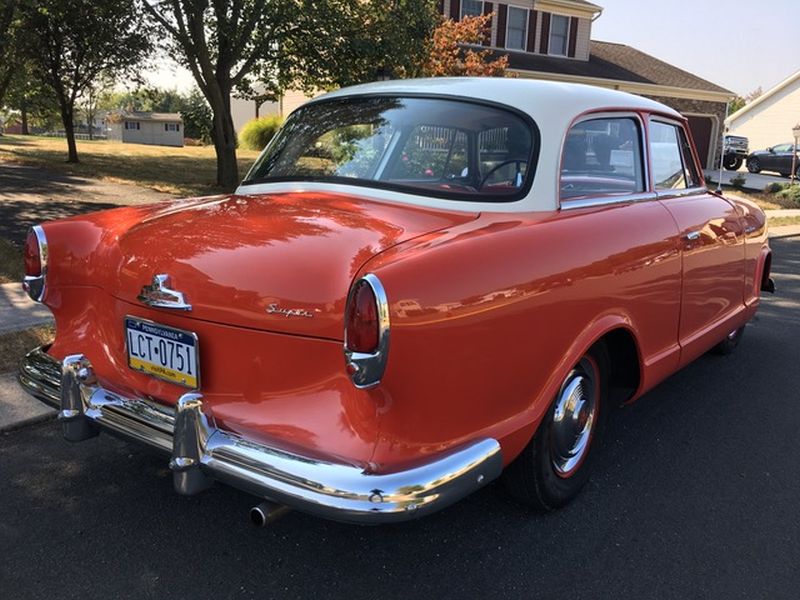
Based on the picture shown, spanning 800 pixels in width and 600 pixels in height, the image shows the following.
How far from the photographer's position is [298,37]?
1270 centimetres

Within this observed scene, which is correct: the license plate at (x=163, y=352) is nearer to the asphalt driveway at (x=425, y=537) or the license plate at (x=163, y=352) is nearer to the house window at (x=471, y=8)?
the asphalt driveway at (x=425, y=537)

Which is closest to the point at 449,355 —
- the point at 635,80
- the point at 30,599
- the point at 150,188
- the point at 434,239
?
the point at 434,239

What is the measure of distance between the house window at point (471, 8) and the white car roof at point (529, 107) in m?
20.5

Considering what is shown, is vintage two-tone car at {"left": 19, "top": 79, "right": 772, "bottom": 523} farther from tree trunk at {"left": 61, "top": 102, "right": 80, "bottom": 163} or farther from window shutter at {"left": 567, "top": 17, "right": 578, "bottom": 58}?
window shutter at {"left": 567, "top": 17, "right": 578, "bottom": 58}

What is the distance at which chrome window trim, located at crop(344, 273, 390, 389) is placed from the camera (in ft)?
6.41

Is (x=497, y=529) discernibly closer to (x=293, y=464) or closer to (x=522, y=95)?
(x=293, y=464)

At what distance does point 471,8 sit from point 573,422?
22.2 metres

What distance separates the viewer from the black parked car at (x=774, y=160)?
2738 cm

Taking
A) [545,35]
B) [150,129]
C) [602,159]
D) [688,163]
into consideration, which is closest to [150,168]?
[545,35]

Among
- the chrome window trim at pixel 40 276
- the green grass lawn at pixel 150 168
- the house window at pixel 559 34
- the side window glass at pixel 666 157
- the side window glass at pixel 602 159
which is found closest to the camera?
the chrome window trim at pixel 40 276

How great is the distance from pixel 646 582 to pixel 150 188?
13.8 m

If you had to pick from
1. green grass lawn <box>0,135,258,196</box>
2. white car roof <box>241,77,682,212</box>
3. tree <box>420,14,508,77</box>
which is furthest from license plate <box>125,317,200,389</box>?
tree <box>420,14,508,77</box>

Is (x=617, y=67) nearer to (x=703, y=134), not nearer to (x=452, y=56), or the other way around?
(x=703, y=134)

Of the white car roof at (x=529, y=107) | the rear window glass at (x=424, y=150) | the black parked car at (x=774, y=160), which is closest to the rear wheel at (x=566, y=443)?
the white car roof at (x=529, y=107)
